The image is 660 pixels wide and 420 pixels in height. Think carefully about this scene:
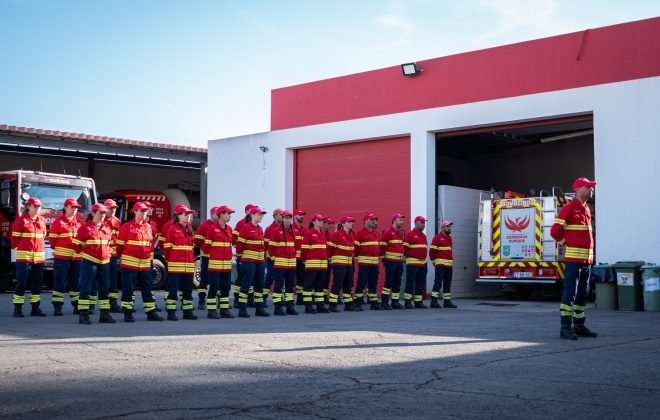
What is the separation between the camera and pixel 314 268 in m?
15.1

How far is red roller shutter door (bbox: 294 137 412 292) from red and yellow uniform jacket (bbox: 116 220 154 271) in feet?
30.9

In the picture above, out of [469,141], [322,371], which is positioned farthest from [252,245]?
[469,141]

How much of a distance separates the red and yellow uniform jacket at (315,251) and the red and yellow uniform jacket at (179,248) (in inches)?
121

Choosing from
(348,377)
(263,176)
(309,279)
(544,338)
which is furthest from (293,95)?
(348,377)

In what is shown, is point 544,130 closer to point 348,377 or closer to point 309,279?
point 309,279

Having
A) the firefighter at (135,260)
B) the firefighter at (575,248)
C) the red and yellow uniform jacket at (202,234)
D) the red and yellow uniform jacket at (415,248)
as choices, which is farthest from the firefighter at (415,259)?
the firefighter at (575,248)

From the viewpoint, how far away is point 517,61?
18.7 m

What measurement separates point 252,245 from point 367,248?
3437 millimetres

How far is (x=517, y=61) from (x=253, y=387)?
14.4 meters

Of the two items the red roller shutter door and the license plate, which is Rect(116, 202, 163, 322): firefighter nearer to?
the red roller shutter door

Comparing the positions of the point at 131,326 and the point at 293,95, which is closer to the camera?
the point at 131,326

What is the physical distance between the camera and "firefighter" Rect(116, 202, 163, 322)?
1202cm

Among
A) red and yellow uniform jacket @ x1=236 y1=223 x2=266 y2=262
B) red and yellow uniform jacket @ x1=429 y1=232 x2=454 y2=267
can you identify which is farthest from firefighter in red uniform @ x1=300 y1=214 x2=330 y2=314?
red and yellow uniform jacket @ x1=429 y1=232 x2=454 y2=267

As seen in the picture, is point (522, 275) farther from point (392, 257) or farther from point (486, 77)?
point (486, 77)
